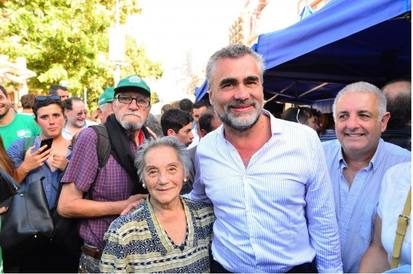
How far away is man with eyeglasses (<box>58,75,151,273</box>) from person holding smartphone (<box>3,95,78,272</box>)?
0.62 m

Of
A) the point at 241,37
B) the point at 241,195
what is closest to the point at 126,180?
the point at 241,195

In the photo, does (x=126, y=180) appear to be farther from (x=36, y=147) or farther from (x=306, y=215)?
(x=36, y=147)

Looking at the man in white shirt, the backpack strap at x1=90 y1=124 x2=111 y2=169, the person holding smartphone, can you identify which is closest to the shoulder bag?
the person holding smartphone

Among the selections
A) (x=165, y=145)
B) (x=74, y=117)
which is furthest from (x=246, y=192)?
(x=74, y=117)

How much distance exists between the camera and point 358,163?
2410mm

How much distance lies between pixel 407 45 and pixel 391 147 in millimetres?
2159

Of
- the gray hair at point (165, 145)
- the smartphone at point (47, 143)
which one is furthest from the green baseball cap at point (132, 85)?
the smartphone at point (47, 143)

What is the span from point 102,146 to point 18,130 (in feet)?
8.57

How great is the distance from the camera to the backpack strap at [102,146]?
2.51 m

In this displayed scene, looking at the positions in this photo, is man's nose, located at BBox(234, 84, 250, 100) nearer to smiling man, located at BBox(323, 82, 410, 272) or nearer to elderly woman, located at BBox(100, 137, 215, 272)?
elderly woman, located at BBox(100, 137, 215, 272)

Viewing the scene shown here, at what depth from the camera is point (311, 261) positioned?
2.17 m

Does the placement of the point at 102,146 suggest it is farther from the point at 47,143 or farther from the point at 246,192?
the point at 47,143

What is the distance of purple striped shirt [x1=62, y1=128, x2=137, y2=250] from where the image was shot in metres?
2.49

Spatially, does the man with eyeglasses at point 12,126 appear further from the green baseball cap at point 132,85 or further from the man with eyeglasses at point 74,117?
the green baseball cap at point 132,85
